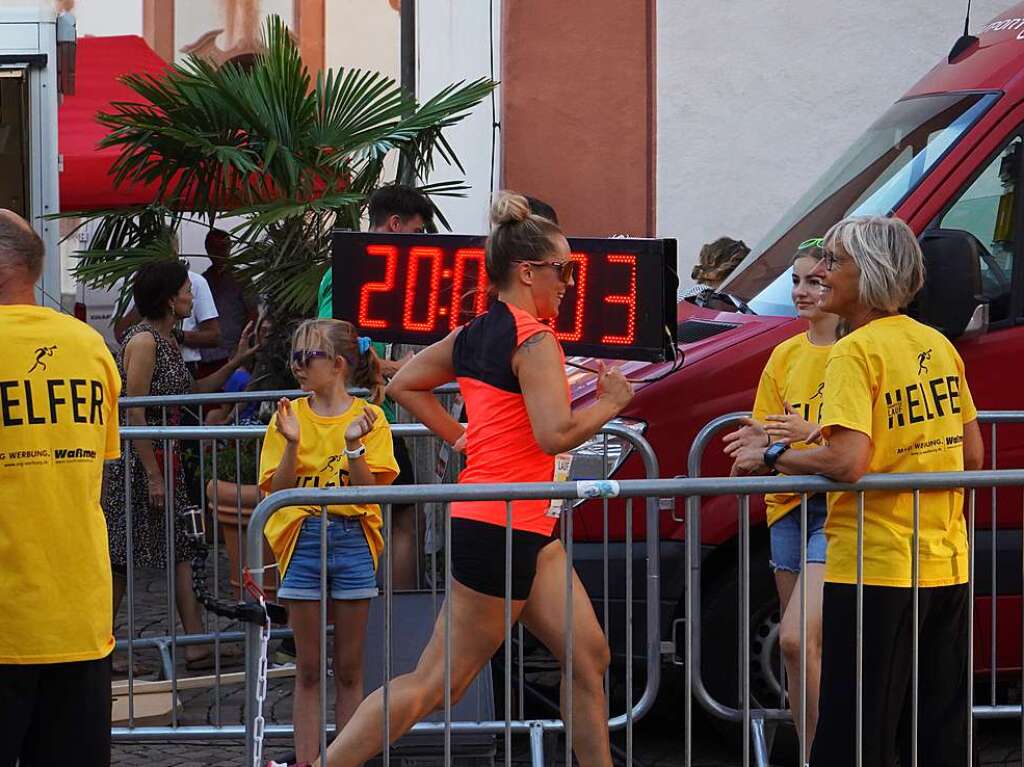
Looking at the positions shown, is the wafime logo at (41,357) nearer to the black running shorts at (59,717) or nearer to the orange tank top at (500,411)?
the black running shorts at (59,717)

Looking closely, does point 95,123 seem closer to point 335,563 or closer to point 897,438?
point 335,563

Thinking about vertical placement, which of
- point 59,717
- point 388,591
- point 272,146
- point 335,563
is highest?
point 272,146

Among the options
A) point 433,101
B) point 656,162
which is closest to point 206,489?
point 433,101

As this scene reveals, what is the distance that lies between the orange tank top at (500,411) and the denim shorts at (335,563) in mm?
810

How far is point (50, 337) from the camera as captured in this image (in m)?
4.77

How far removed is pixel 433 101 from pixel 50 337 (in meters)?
6.75

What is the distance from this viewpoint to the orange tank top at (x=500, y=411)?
206 inches

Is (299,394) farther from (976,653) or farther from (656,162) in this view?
(656,162)

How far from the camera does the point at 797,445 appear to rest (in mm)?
5867

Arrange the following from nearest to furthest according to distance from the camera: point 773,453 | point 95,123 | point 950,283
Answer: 1. point 773,453
2. point 950,283
3. point 95,123

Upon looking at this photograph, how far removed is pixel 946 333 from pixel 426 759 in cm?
244

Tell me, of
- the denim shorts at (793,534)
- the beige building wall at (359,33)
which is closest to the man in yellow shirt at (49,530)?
the denim shorts at (793,534)

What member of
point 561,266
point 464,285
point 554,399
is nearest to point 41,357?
point 554,399

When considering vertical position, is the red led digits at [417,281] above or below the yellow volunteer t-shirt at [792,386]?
above
